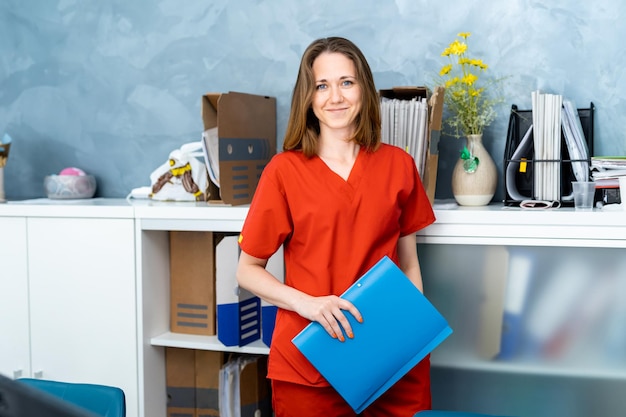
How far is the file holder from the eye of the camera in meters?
2.37

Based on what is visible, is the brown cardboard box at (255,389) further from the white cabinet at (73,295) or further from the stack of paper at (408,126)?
the stack of paper at (408,126)

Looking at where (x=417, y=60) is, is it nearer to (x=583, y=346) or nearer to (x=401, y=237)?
(x=401, y=237)

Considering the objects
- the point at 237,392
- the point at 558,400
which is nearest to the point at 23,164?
the point at 237,392

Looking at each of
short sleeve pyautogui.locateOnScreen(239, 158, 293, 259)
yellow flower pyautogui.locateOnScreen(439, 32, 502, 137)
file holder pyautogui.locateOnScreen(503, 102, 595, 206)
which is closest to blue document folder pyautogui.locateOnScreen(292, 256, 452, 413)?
short sleeve pyautogui.locateOnScreen(239, 158, 293, 259)

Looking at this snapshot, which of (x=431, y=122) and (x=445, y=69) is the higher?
(x=445, y=69)

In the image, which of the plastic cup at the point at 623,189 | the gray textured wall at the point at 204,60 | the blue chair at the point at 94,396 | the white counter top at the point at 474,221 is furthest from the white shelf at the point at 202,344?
the plastic cup at the point at 623,189

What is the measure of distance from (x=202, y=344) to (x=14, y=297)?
2.41 feet

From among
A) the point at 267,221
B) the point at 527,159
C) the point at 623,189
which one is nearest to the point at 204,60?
the point at 267,221

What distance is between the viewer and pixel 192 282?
2.66 metres

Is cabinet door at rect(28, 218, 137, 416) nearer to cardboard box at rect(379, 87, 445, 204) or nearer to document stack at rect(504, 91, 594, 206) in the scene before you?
cardboard box at rect(379, 87, 445, 204)

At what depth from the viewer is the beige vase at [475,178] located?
2416 mm

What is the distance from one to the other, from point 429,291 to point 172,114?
1335mm

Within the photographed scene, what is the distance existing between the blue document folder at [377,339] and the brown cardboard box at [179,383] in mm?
1004

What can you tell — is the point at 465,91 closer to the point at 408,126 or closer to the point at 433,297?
the point at 408,126
